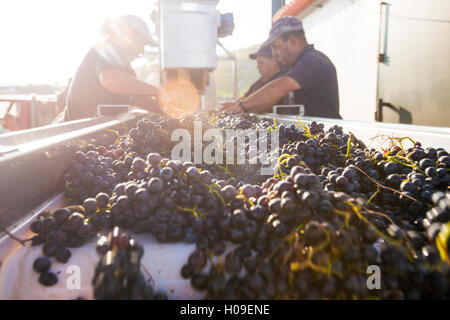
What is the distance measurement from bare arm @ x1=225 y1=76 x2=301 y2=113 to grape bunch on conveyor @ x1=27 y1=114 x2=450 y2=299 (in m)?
1.90

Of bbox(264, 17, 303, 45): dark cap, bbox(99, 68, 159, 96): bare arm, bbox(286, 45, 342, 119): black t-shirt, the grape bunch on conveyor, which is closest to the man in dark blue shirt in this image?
bbox(286, 45, 342, 119): black t-shirt

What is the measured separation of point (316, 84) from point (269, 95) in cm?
43

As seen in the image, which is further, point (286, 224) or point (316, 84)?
point (316, 84)

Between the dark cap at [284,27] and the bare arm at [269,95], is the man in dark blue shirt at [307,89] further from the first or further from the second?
the dark cap at [284,27]

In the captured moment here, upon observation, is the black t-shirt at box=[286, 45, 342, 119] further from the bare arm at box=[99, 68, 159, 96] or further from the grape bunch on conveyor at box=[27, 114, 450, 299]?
the grape bunch on conveyor at box=[27, 114, 450, 299]

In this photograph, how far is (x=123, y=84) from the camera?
2.60 m

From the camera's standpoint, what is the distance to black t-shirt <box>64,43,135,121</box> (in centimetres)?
256

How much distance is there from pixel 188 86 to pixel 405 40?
284 centimetres

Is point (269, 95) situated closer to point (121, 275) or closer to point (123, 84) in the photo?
point (123, 84)

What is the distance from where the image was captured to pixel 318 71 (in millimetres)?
2734

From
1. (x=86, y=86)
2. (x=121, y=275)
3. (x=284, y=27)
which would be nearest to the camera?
(x=121, y=275)

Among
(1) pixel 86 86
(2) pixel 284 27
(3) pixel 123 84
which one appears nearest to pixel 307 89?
(2) pixel 284 27

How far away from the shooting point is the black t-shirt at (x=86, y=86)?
256 cm
